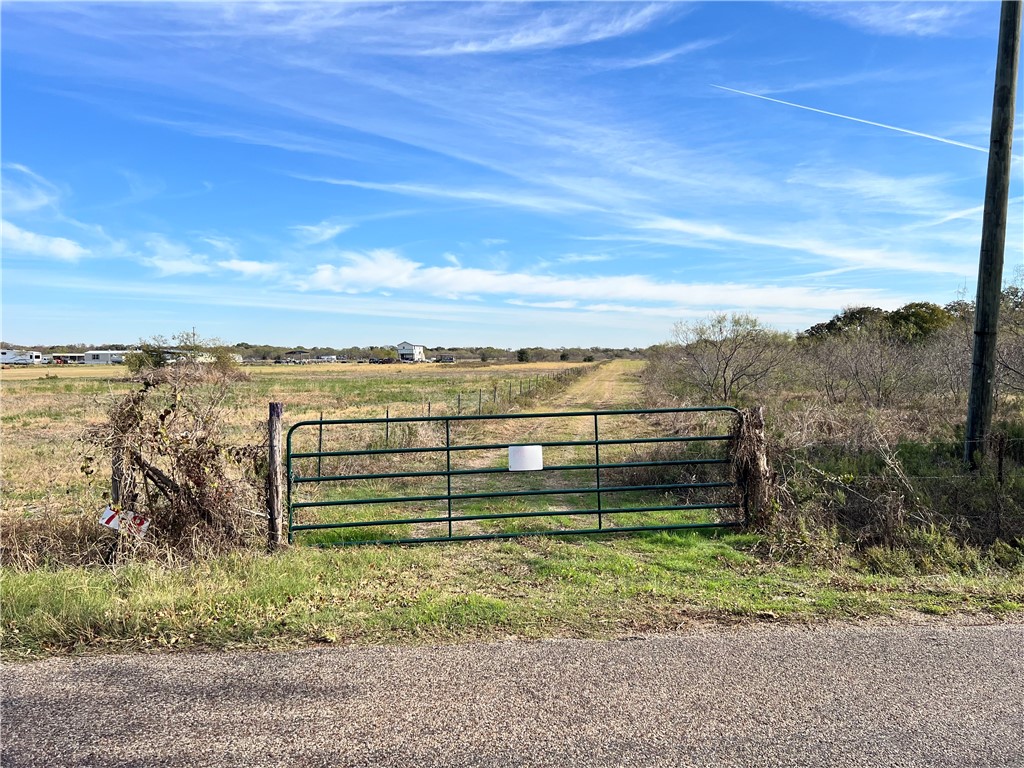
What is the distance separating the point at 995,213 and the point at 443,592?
28.6ft

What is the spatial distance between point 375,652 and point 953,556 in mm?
5838

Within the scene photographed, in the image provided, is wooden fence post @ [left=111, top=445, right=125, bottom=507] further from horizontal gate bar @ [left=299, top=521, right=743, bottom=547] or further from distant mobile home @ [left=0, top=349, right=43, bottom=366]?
distant mobile home @ [left=0, top=349, right=43, bottom=366]

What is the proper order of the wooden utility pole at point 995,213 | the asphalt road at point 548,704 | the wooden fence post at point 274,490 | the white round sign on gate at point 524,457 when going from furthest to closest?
the wooden utility pole at point 995,213
the white round sign on gate at point 524,457
the wooden fence post at point 274,490
the asphalt road at point 548,704

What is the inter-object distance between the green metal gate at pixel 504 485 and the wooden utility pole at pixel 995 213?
11.7 ft

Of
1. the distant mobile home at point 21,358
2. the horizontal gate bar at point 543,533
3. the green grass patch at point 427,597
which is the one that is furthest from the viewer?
the distant mobile home at point 21,358

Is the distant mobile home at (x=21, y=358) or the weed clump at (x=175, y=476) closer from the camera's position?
the weed clump at (x=175, y=476)

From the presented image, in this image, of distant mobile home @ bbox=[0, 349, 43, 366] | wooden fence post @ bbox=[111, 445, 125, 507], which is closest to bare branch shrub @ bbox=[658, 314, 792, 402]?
wooden fence post @ bbox=[111, 445, 125, 507]

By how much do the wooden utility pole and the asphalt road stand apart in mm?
5306

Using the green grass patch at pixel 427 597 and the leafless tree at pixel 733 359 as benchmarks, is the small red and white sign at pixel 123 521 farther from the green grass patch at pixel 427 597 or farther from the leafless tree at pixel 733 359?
the leafless tree at pixel 733 359

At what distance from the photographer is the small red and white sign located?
20.0 ft

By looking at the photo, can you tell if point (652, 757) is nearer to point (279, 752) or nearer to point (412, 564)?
point (279, 752)

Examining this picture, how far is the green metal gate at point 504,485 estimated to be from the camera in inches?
278

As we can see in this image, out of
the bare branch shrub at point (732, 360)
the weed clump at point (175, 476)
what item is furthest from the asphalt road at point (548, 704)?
the bare branch shrub at point (732, 360)

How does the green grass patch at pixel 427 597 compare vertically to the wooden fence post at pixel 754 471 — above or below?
below
